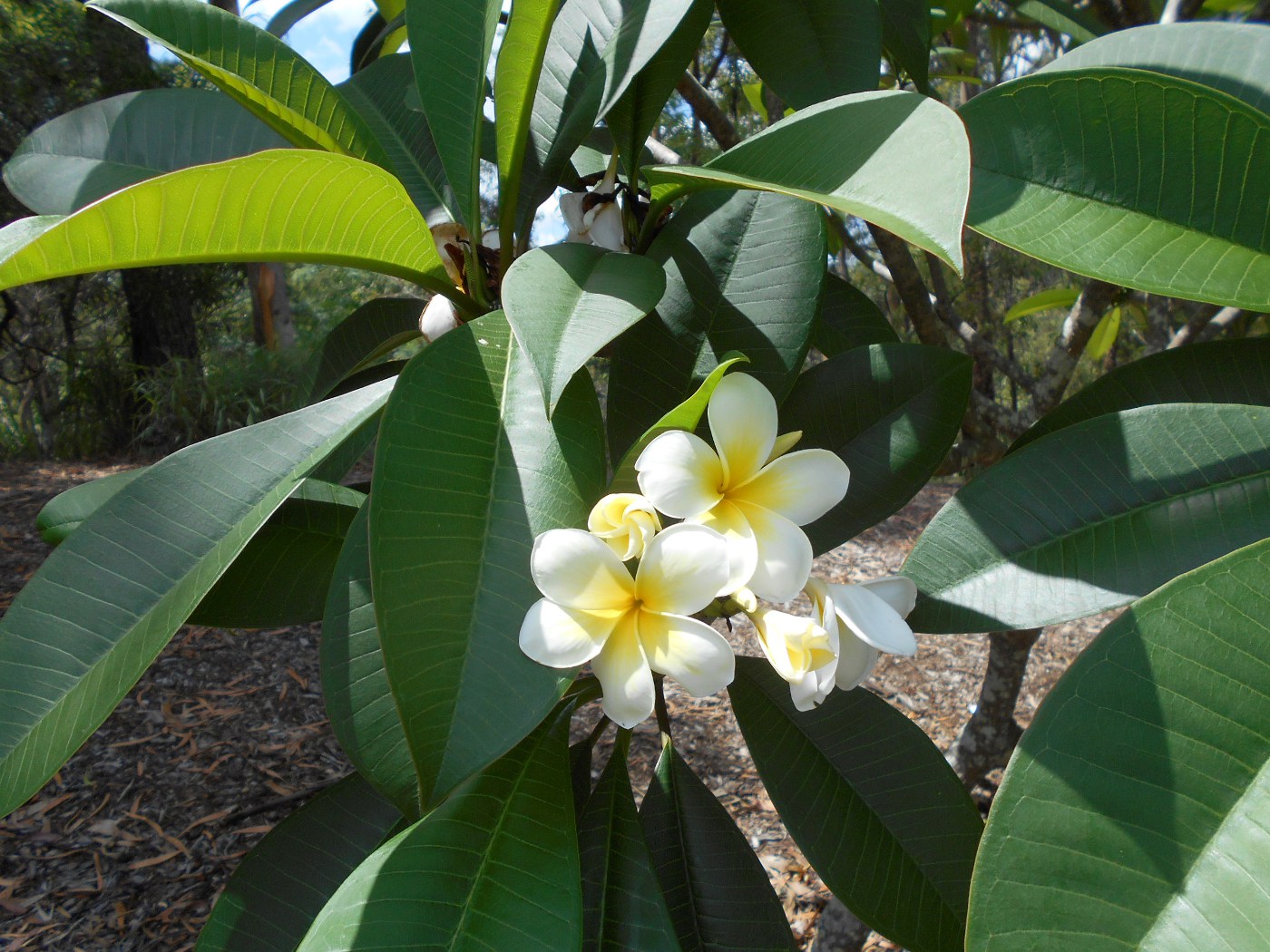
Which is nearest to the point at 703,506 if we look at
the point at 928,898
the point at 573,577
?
the point at 573,577

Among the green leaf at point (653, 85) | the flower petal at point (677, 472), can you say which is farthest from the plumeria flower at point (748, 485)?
the green leaf at point (653, 85)

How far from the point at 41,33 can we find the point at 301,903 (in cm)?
584

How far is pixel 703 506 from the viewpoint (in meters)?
0.46

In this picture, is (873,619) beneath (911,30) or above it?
beneath

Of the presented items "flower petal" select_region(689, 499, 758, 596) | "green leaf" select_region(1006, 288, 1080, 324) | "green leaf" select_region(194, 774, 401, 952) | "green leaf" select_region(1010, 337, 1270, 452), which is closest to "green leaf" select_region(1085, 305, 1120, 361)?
"green leaf" select_region(1006, 288, 1080, 324)

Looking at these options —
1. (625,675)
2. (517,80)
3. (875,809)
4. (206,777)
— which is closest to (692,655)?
(625,675)

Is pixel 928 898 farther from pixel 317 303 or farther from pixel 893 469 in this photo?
pixel 317 303

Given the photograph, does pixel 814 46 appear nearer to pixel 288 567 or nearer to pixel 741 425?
pixel 741 425

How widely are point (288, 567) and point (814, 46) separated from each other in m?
0.61

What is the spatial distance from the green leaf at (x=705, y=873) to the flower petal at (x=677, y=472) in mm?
330

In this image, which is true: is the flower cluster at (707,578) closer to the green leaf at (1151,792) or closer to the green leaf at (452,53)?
the green leaf at (1151,792)

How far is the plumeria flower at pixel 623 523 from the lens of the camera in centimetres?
44

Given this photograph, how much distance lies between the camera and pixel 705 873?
0.68 metres

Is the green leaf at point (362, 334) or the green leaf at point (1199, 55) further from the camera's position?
the green leaf at point (362, 334)
